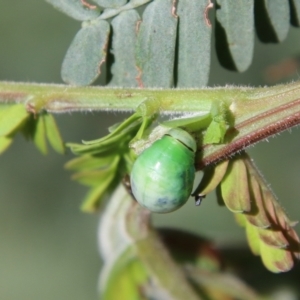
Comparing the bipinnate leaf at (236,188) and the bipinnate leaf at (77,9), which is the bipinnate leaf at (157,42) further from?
the bipinnate leaf at (236,188)

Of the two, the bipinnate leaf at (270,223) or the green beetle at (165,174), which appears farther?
the bipinnate leaf at (270,223)

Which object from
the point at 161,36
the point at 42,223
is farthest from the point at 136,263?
the point at 42,223

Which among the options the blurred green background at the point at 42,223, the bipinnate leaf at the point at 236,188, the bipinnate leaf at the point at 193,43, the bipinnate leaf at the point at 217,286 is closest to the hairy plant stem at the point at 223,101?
A: the bipinnate leaf at the point at 236,188

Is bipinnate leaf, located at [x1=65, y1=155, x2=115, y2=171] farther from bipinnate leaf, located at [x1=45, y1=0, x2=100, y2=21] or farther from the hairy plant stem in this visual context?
bipinnate leaf, located at [x1=45, y1=0, x2=100, y2=21]

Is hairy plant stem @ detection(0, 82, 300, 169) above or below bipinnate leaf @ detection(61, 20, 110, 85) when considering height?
below

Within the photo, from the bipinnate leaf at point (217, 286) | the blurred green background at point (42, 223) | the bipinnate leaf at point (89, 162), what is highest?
the bipinnate leaf at point (89, 162)

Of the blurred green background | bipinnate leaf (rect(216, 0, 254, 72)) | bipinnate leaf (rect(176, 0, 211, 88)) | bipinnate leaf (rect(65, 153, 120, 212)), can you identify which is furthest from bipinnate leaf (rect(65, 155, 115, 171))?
the blurred green background
